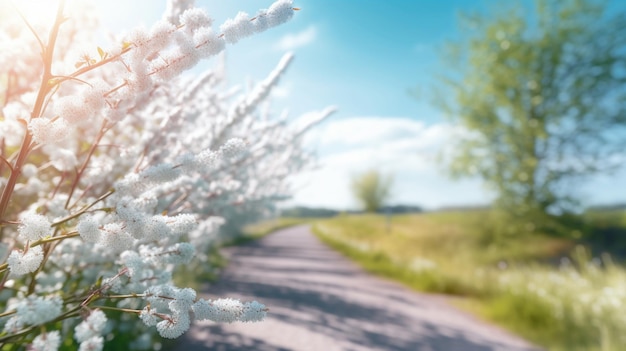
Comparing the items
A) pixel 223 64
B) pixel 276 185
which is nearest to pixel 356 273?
pixel 276 185

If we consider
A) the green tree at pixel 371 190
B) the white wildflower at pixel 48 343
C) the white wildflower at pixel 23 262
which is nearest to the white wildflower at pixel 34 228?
the white wildflower at pixel 23 262

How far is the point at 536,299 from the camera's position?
783 centimetres

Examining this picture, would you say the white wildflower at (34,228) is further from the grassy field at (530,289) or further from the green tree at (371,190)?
the green tree at (371,190)

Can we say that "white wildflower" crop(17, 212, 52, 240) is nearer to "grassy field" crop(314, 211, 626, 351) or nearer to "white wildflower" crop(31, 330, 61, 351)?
"white wildflower" crop(31, 330, 61, 351)

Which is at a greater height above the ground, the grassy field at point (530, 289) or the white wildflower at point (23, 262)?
the white wildflower at point (23, 262)

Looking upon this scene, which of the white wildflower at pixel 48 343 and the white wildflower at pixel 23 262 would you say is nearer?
the white wildflower at pixel 48 343

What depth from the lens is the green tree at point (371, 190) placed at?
62.5m

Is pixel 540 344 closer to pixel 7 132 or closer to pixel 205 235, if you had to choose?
pixel 205 235

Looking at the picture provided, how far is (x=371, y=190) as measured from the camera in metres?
63.9

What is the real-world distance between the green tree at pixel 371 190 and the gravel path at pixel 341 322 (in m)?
51.9

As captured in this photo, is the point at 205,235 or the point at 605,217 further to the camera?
the point at 605,217

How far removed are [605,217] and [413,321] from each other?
19.7 metres

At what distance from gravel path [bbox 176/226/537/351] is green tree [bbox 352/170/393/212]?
51.9 meters

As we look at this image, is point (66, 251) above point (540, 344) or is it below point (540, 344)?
above
